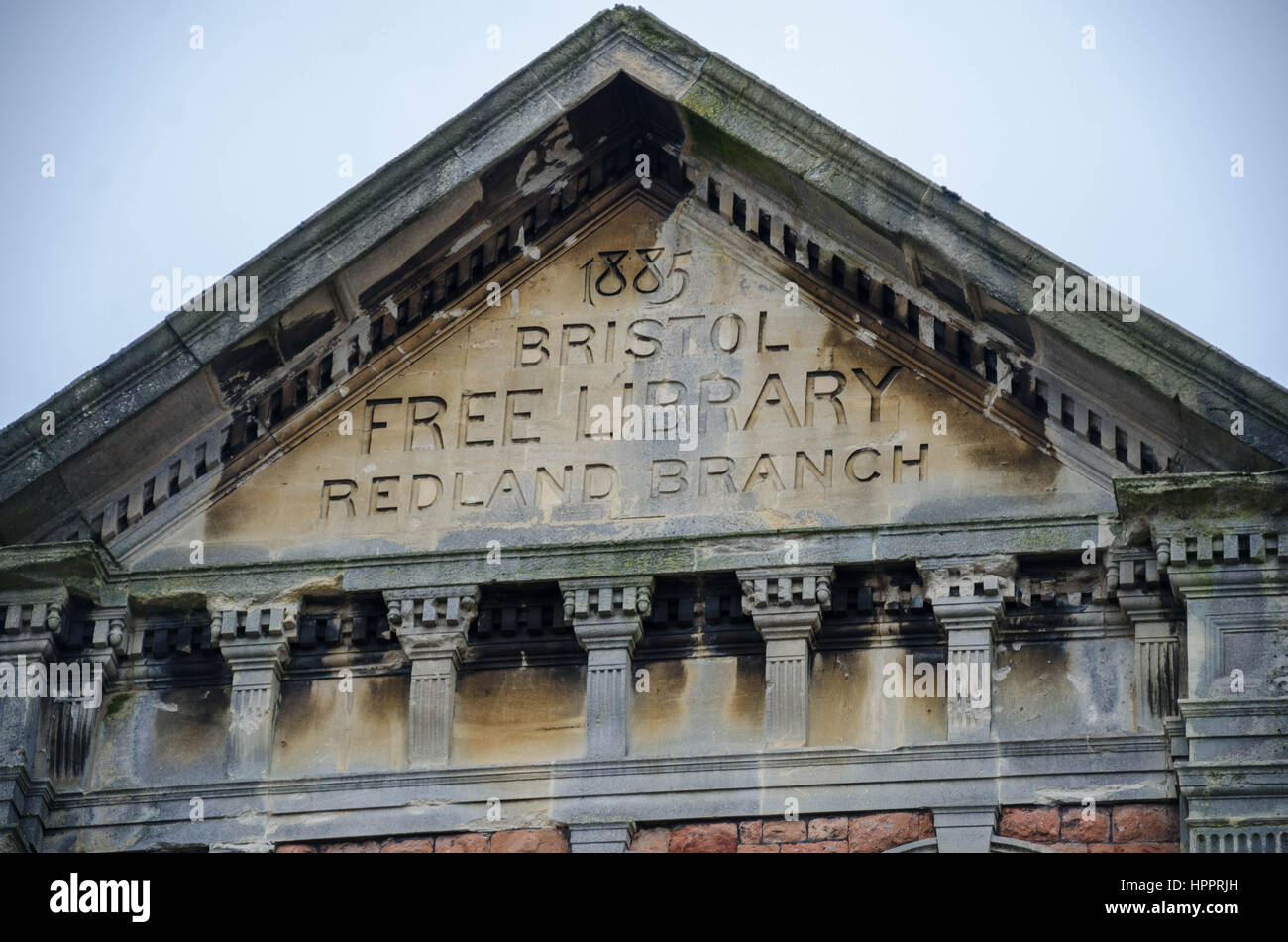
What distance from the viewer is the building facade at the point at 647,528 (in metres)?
18.2

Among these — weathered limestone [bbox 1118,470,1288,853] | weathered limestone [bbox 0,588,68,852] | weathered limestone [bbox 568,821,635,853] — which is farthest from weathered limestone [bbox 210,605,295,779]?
weathered limestone [bbox 1118,470,1288,853]

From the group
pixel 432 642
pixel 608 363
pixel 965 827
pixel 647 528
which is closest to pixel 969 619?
pixel 965 827

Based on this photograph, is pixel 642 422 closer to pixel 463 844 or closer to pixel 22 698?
pixel 463 844

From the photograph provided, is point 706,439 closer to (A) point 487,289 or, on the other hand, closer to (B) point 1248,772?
(A) point 487,289

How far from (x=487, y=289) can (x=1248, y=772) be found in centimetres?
586

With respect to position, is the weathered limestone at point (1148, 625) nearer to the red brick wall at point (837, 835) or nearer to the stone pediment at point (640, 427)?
the stone pediment at point (640, 427)

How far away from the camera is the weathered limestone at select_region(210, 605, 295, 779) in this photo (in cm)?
1902

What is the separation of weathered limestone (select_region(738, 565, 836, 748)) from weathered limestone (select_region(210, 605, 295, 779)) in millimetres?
2786

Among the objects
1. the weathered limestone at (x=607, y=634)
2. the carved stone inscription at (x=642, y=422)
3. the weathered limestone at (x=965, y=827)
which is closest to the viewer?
the weathered limestone at (x=965, y=827)

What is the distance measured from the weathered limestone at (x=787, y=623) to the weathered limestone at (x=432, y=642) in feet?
5.53

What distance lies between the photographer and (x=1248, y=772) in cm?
1747

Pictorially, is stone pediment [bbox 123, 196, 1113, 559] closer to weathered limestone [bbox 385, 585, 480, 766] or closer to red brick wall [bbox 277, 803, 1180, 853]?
weathered limestone [bbox 385, 585, 480, 766]

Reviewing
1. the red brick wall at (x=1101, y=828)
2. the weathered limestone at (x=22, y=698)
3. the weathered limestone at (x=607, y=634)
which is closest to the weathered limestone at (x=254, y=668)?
the weathered limestone at (x=22, y=698)
